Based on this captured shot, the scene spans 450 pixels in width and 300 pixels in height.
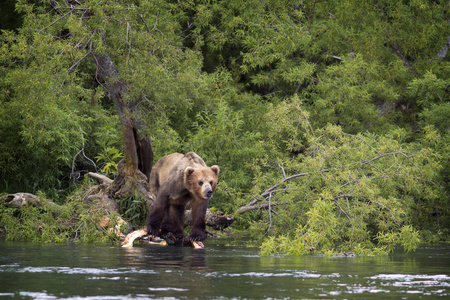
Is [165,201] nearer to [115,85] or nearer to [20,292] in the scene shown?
[115,85]

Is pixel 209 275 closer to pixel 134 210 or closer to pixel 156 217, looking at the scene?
pixel 156 217

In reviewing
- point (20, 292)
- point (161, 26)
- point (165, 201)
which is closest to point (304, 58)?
point (161, 26)

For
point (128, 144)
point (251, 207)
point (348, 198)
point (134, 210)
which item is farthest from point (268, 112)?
point (348, 198)

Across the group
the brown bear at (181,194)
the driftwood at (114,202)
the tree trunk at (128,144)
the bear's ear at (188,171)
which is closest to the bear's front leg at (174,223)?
the brown bear at (181,194)

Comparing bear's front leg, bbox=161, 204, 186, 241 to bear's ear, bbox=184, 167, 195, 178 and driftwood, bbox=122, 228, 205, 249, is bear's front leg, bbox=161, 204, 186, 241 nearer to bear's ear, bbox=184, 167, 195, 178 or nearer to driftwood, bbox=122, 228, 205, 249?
driftwood, bbox=122, 228, 205, 249

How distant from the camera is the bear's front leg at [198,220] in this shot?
11656mm

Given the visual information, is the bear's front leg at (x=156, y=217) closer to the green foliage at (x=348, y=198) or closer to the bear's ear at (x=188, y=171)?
the bear's ear at (x=188, y=171)

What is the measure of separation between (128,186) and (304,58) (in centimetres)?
899

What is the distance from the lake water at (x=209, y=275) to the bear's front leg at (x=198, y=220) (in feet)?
1.97

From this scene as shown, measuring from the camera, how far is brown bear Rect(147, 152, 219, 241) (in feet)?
37.8

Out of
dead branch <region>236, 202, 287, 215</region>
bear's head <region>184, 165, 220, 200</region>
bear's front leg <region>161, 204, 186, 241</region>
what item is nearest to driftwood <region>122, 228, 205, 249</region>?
bear's front leg <region>161, 204, 186, 241</region>

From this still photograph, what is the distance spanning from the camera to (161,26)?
16.8 metres

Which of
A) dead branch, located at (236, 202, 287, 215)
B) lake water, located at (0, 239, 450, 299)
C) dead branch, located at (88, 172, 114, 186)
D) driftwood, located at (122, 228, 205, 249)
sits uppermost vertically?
dead branch, located at (88, 172, 114, 186)

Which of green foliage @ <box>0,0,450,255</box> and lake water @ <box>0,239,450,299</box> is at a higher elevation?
green foliage @ <box>0,0,450,255</box>
